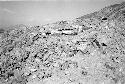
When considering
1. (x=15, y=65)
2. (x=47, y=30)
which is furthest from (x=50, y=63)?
(x=47, y=30)

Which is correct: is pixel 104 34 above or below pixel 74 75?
above

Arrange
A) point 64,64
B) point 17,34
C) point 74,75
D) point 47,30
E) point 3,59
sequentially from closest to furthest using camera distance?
point 74,75
point 64,64
point 3,59
point 47,30
point 17,34

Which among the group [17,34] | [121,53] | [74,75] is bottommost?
[74,75]

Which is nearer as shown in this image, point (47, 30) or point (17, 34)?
point (47, 30)

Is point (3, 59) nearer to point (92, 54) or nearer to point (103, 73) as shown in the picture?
point (92, 54)

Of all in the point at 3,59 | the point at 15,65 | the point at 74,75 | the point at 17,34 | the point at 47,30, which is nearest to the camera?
the point at 74,75

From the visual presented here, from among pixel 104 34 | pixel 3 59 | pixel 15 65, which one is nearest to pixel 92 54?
pixel 104 34

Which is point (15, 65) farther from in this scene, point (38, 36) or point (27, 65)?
point (38, 36)
